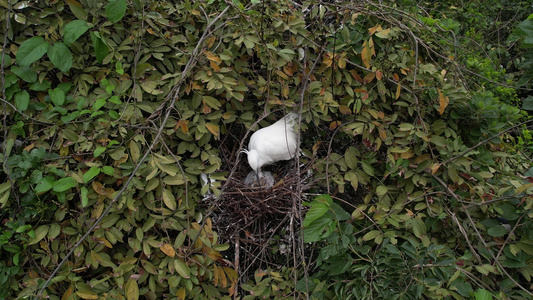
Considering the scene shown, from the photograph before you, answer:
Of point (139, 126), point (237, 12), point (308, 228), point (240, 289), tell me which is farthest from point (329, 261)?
point (237, 12)

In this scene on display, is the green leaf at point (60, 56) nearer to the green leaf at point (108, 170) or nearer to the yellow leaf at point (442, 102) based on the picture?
the green leaf at point (108, 170)

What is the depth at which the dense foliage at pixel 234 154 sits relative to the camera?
1.38 metres

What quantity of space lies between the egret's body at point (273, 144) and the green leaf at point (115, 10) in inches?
25.5

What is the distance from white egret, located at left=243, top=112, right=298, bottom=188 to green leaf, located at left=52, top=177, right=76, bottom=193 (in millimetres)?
629

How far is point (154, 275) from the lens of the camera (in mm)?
1418

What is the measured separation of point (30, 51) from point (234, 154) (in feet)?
2.70

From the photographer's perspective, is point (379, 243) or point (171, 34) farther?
point (171, 34)

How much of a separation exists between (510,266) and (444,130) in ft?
1.82

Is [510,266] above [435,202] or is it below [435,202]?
below

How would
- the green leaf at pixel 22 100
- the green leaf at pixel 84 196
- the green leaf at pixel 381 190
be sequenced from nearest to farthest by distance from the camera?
the green leaf at pixel 84 196
the green leaf at pixel 22 100
the green leaf at pixel 381 190

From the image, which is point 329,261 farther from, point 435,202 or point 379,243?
point 435,202

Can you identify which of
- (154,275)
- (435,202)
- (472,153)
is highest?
(472,153)

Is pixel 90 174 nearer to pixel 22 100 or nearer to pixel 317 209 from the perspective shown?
pixel 22 100

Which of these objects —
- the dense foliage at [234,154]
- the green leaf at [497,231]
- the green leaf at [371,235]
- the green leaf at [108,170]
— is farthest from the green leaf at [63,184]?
the green leaf at [497,231]
